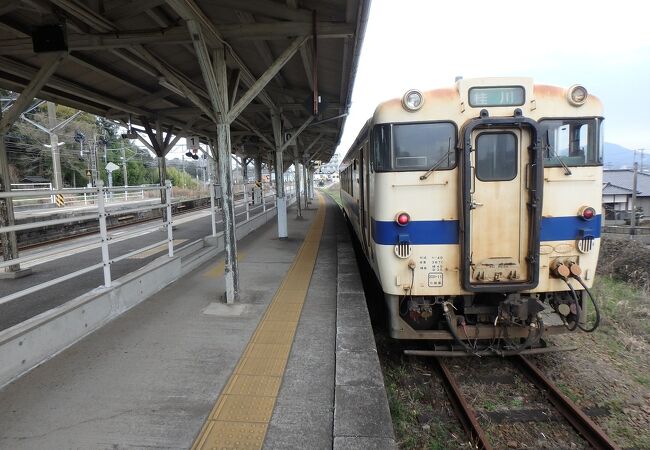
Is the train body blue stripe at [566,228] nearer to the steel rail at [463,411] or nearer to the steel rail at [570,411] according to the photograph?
the steel rail at [570,411]

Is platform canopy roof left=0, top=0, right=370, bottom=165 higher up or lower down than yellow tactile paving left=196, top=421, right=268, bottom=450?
higher up

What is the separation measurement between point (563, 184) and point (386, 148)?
73.8 inches

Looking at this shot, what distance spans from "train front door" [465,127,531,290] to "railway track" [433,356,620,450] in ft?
3.56

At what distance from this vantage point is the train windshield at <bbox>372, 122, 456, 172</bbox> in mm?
4609

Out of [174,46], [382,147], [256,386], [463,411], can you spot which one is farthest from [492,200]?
[174,46]

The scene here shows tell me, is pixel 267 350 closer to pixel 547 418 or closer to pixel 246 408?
pixel 246 408

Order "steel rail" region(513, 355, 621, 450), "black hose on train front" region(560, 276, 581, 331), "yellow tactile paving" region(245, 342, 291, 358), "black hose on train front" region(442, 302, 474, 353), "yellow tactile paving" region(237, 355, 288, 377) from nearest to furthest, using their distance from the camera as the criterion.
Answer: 1. "steel rail" region(513, 355, 621, 450)
2. "yellow tactile paving" region(237, 355, 288, 377)
3. "yellow tactile paving" region(245, 342, 291, 358)
4. "black hose on train front" region(560, 276, 581, 331)
5. "black hose on train front" region(442, 302, 474, 353)

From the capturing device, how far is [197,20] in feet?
16.4

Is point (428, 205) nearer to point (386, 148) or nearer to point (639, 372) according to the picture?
point (386, 148)

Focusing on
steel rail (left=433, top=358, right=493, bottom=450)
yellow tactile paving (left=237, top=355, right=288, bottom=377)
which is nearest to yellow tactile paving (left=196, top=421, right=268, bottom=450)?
yellow tactile paving (left=237, top=355, right=288, bottom=377)

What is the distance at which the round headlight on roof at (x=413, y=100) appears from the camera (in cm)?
457

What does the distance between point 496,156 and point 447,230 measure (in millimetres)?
927

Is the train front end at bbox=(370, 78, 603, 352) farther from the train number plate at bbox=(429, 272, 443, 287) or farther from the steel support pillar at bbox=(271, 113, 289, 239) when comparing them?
the steel support pillar at bbox=(271, 113, 289, 239)

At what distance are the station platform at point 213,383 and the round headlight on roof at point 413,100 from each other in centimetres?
243
